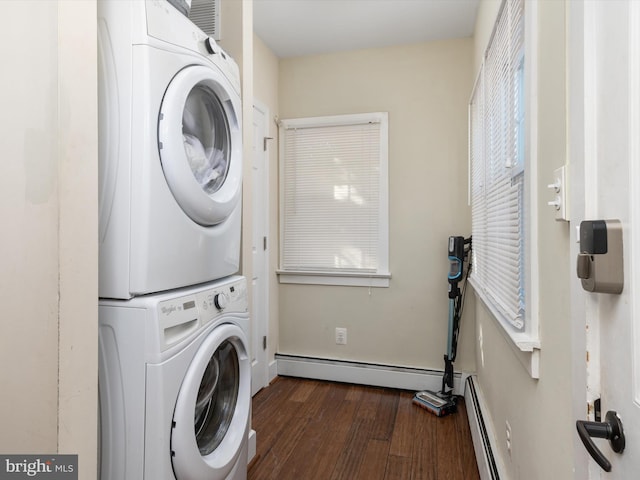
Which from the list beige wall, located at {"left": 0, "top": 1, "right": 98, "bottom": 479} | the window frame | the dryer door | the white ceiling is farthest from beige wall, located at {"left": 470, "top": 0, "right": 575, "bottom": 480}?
the white ceiling

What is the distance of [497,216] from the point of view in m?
1.75

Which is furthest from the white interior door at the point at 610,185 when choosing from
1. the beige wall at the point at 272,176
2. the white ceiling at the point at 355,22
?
the beige wall at the point at 272,176

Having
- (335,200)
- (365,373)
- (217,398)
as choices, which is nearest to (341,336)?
(365,373)

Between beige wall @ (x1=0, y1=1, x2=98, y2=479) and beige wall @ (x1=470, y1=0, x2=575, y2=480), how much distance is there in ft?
3.90

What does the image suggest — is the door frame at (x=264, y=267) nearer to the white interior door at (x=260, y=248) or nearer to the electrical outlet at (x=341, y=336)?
the white interior door at (x=260, y=248)

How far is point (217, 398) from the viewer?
153 centimetres

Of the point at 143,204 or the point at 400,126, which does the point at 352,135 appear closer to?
the point at 400,126

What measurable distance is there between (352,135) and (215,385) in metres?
2.16

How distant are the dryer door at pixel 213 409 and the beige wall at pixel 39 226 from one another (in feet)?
1.04

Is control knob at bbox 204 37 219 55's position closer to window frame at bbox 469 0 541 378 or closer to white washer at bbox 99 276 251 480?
white washer at bbox 99 276 251 480

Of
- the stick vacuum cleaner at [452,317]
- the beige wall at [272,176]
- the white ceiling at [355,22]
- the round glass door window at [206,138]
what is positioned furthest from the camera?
the beige wall at [272,176]

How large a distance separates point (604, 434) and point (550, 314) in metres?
0.45

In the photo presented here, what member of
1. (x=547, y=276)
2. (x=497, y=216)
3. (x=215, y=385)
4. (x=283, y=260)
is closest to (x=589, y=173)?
(x=547, y=276)

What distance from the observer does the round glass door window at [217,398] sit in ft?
4.63
